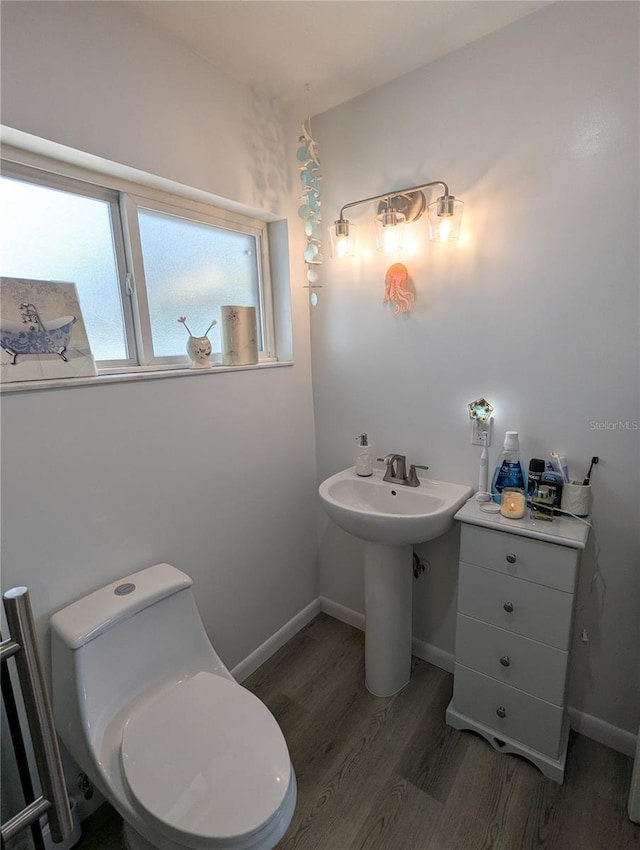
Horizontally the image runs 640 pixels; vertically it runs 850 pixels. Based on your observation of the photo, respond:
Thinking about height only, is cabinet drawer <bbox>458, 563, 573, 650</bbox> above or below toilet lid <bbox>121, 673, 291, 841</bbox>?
above

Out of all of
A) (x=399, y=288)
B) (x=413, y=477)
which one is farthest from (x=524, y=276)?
(x=413, y=477)

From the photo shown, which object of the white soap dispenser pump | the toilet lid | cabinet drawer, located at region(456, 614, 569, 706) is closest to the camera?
the toilet lid

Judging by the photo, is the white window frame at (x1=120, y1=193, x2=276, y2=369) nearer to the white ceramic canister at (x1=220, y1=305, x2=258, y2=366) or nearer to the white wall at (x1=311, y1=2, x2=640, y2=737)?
the white ceramic canister at (x1=220, y1=305, x2=258, y2=366)

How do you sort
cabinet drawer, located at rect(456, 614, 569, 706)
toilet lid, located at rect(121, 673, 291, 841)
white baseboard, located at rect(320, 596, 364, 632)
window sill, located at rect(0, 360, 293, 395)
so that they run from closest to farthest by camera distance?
toilet lid, located at rect(121, 673, 291, 841)
window sill, located at rect(0, 360, 293, 395)
cabinet drawer, located at rect(456, 614, 569, 706)
white baseboard, located at rect(320, 596, 364, 632)

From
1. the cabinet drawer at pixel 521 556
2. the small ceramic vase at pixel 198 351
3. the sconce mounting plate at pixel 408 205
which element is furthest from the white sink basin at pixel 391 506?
the sconce mounting plate at pixel 408 205

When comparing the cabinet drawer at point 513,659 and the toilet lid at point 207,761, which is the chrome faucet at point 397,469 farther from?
the toilet lid at point 207,761

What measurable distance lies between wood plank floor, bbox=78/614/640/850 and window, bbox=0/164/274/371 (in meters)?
1.51

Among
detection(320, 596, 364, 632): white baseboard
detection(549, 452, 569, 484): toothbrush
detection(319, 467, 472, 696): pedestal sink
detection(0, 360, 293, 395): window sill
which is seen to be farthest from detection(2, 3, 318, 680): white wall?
detection(549, 452, 569, 484): toothbrush

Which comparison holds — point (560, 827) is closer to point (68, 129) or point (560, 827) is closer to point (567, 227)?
point (567, 227)

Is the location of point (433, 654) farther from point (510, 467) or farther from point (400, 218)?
point (400, 218)

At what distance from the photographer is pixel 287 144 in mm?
1766

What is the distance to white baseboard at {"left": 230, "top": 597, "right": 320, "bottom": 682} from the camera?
180cm

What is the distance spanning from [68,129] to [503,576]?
1.87 meters

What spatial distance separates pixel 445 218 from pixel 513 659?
5.04 ft
